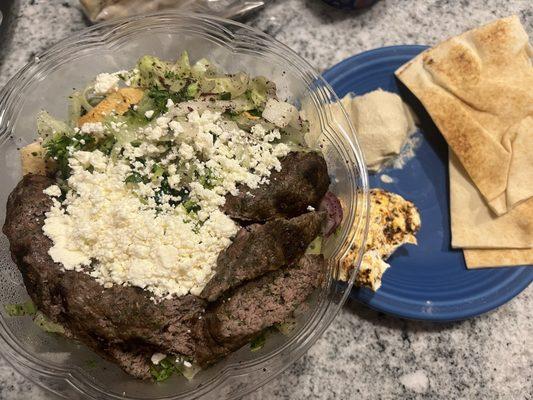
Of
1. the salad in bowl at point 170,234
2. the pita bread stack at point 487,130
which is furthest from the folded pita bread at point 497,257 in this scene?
the salad in bowl at point 170,234

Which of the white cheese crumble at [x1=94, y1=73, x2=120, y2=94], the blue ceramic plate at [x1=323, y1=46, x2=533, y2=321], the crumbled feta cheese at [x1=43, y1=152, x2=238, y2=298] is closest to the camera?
the crumbled feta cheese at [x1=43, y1=152, x2=238, y2=298]

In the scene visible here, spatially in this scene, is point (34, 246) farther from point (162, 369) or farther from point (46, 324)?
point (162, 369)

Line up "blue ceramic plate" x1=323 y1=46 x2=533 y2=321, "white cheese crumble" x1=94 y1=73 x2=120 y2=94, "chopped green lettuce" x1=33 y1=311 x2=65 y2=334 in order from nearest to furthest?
"chopped green lettuce" x1=33 y1=311 x2=65 y2=334 → "white cheese crumble" x1=94 y1=73 x2=120 y2=94 → "blue ceramic plate" x1=323 y1=46 x2=533 y2=321

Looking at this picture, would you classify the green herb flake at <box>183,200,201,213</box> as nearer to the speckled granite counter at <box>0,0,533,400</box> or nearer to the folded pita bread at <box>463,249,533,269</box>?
the speckled granite counter at <box>0,0,533,400</box>

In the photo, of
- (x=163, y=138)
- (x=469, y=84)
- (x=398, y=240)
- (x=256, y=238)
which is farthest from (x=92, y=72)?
(x=469, y=84)

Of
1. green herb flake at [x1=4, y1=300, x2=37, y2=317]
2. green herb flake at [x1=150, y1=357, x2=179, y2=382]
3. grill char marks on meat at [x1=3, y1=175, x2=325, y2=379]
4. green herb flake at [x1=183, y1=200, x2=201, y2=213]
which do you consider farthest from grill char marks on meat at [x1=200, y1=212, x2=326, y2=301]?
green herb flake at [x1=4, y1=300, x2=37, y2=317]

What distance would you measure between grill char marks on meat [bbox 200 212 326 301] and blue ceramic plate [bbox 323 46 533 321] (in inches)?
16.6

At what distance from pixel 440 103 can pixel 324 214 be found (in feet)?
2.01

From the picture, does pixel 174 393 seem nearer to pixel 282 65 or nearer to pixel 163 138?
pixel 163 138

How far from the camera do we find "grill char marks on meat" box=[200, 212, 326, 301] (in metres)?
1.21

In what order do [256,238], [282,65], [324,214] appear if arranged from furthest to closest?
[282,65]
[324,214]
[256,238]

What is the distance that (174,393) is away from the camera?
139 cm

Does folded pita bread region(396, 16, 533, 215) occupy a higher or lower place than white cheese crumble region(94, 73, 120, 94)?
lower

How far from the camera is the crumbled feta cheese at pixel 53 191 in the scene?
1299mm
